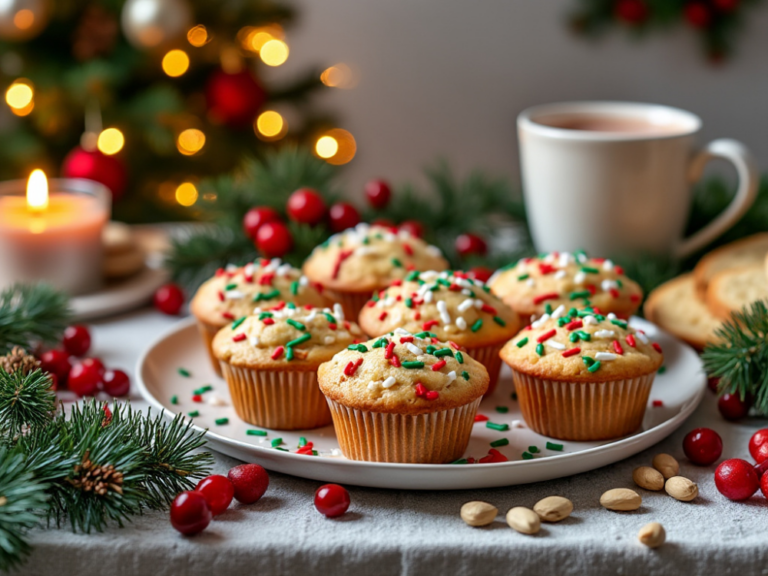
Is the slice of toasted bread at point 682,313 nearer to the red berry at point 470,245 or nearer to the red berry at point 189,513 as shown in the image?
the red berry at point 470,245

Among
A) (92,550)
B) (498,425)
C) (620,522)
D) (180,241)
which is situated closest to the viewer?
(92,550)

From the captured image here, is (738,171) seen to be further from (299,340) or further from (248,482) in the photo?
(248,482)

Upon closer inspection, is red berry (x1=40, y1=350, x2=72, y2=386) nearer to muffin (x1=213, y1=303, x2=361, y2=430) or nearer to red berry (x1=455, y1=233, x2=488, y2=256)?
muffin (x1=213, y1=303, x2=361, y2=430)

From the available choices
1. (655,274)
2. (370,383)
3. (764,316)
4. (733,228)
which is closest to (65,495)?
(370,383)

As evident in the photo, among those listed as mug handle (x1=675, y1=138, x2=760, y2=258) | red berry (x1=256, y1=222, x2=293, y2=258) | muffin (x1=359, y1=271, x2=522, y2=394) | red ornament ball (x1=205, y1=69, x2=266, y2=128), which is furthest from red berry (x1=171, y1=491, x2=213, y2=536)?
red ornament ball (x1=205, y1=69, x2=266, y2=128)

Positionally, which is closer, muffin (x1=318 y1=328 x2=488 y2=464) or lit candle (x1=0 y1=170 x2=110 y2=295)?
muffin (x1=318 y1=328 x2=488 y2=464)

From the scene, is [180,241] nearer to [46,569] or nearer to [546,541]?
[46,569]

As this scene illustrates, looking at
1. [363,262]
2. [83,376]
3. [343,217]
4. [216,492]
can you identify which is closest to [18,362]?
[83,376]
